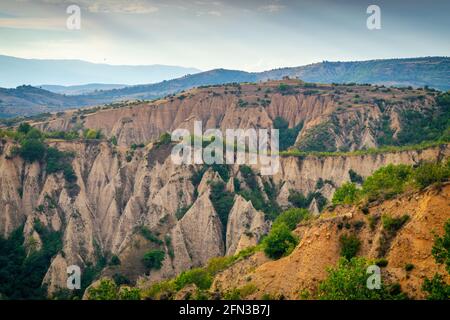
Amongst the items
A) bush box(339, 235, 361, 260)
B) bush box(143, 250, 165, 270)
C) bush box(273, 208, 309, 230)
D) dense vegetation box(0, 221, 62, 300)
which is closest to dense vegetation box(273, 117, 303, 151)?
bush box(273, 208, 309, 230)

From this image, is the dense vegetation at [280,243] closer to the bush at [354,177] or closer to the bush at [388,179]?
the bush at [388,179]

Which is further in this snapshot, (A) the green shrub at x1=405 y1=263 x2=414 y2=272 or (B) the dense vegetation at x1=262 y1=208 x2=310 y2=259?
(B) the dense vegetation at x1=262 y1=208 x2=310 y2=259

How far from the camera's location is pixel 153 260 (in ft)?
164

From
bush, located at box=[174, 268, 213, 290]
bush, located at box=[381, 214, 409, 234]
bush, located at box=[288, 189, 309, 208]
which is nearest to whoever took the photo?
bush, located at box=[381, 214, 409, 234]

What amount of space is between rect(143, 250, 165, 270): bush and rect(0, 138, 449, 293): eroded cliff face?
20.5 inches

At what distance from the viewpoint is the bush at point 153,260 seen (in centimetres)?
4953

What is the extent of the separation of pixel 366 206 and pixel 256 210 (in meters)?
24.0

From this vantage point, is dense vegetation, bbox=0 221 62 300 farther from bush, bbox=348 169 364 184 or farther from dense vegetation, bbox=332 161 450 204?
bush, bbox=348 169 364 184

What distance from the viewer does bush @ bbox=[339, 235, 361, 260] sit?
32688 mm

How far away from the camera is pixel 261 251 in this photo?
131 ft

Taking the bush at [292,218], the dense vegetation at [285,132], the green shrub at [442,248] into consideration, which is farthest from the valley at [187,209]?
the dense vegetation at [285,132]

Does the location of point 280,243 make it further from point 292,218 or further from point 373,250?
point 292,218

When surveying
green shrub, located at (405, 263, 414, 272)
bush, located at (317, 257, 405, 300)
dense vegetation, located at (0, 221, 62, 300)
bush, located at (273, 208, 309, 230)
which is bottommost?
dense vegetation, located at (0, 221, 62, 300)
